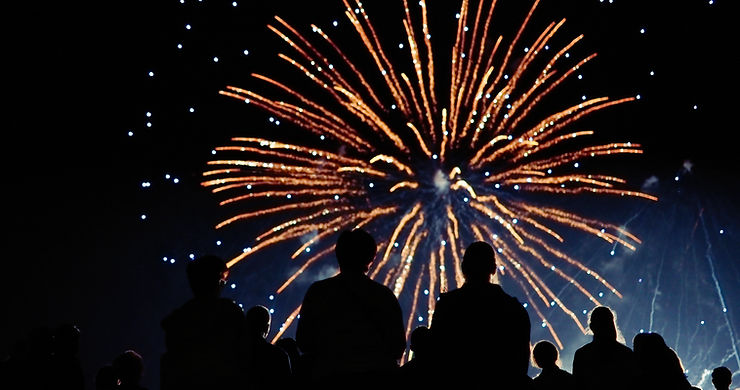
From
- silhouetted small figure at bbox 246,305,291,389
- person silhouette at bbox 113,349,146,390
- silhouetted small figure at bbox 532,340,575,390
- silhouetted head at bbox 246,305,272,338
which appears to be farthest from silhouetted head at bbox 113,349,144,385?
silhouetted small figure at bbox 532,340,575,390

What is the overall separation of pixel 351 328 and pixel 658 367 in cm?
241

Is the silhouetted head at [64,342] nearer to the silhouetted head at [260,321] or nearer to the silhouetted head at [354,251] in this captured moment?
the silhouetted head at [260,321]

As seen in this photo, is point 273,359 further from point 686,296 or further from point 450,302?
point 686,296

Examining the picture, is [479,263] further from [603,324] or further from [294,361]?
[294,361]

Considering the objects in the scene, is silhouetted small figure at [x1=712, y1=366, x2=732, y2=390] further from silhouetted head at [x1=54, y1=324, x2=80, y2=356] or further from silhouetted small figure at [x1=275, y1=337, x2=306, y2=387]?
silhouetted head at [x1=54, y1=324, x2=80, y2=356]

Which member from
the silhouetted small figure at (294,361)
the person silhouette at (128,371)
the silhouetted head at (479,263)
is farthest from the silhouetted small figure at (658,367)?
the person silhouette at (128,371)

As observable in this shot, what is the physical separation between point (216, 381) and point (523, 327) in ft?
6.28

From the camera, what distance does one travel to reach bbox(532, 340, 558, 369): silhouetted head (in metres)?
7.55

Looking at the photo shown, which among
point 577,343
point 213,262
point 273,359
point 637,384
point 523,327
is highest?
point 213,262

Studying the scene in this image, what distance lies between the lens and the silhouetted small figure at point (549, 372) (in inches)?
288

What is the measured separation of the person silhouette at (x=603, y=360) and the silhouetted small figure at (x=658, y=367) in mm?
615

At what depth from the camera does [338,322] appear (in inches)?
208

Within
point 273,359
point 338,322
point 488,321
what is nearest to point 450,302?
point 488,321

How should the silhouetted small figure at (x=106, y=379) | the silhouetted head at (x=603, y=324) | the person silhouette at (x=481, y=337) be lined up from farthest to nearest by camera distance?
1. the silhouetted small figure at (x=106, y=379)
2. the silhouetted head at (x=603, y=324)
3. the person silhouette at (x=481, y=337)
